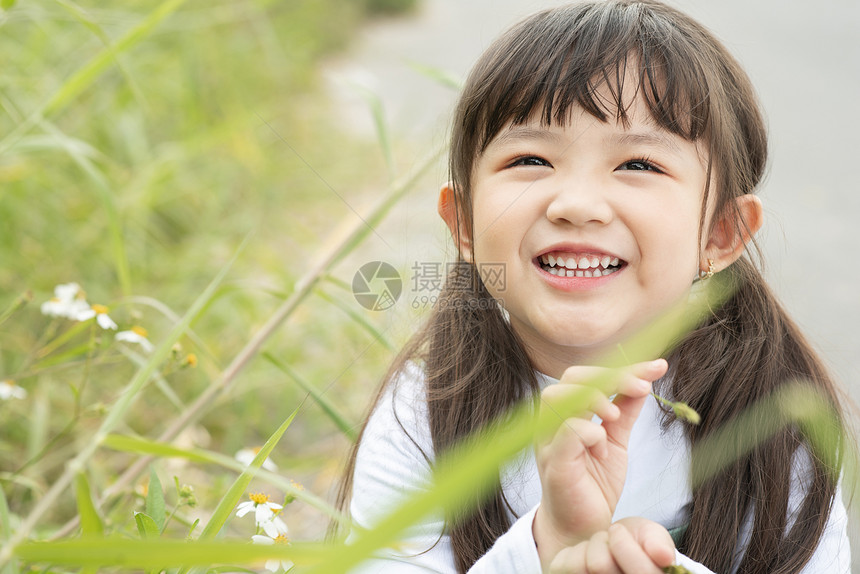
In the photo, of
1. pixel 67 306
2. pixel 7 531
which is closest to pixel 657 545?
pixel 7 531

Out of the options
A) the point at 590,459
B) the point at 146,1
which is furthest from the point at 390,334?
the point at 146,1

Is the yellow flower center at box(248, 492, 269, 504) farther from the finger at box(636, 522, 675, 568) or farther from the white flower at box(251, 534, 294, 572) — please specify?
the finger at box(636, 522, 675, 568)

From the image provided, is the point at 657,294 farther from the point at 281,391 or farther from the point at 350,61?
the point at 350,61

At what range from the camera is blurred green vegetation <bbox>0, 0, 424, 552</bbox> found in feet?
3.87

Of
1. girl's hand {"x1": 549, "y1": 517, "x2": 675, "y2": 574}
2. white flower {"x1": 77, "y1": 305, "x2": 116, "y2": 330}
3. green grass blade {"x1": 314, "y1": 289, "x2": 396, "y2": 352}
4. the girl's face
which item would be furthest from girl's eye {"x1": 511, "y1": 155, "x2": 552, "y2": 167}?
white flower {"x1": 77, "y1": 305, "x2": 116, "y2": 330}

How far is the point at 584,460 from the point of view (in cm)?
64

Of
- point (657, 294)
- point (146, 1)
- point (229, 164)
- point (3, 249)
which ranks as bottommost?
point (657, 294)

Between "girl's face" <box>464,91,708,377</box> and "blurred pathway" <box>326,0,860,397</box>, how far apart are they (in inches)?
10.1

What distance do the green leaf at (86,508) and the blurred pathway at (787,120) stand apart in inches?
27.0

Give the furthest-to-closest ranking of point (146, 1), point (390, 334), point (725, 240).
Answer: point (146, 1) < point (390, 334) < point (725, 240)

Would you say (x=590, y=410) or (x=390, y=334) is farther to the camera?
(x=390, y=334)

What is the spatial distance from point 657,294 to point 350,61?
3.39m

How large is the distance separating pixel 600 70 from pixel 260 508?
1.63 feet

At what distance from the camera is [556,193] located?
0.77m
